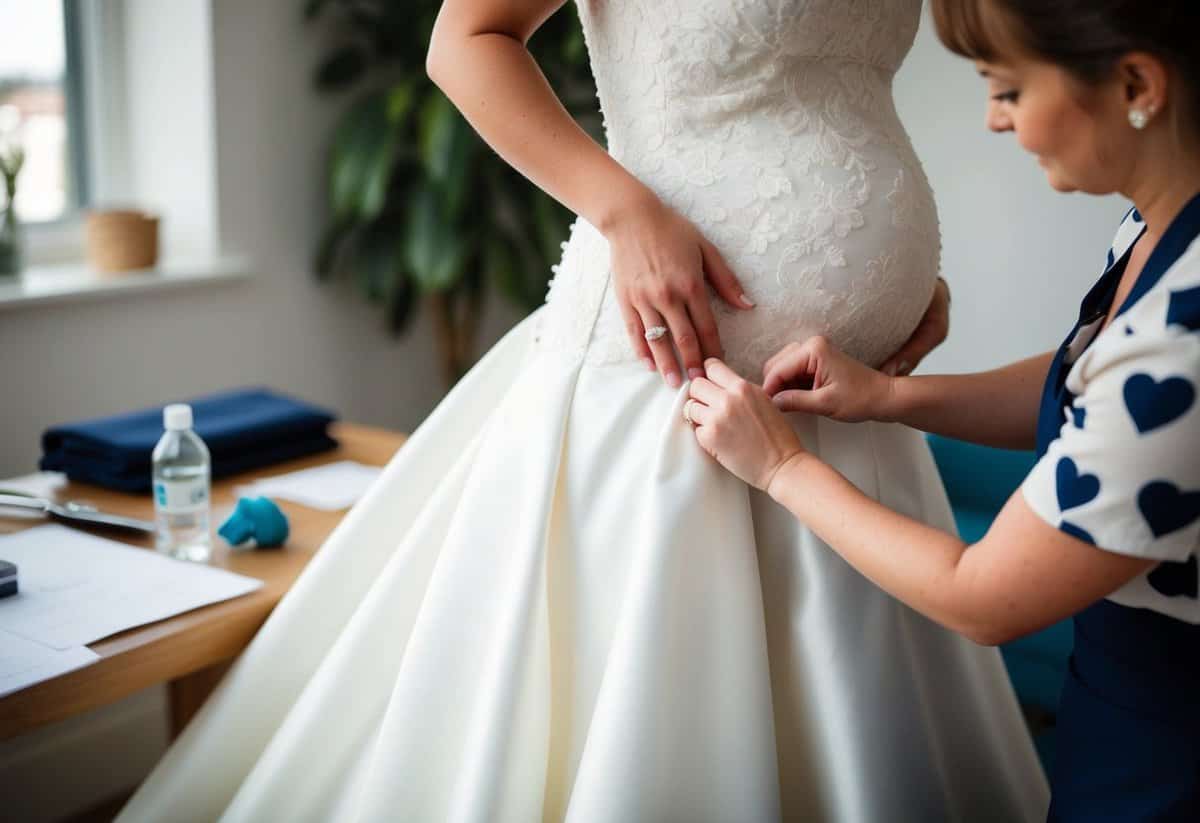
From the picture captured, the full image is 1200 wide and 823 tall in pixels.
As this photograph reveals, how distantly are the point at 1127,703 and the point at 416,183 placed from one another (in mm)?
2476

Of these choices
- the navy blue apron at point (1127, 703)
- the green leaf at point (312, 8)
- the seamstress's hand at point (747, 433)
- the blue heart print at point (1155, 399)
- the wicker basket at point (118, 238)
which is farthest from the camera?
the green leaf at point (312, 8)

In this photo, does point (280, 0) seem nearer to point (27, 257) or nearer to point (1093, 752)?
point (27, 257)

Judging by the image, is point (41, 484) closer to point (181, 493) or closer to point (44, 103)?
point (181, 493)

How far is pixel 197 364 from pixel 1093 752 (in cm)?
238

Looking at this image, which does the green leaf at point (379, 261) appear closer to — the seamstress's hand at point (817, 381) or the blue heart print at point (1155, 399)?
the seamstress's hand at point (817, 381)

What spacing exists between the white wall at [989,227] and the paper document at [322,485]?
1469mm

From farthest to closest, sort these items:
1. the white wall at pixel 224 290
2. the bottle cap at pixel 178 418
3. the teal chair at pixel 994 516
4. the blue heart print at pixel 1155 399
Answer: the white wall at pixel 224 290 → the teal chair at pixel 994 516 → the bottle cap at pixel 178 418 → the blue heart print at pixel 1155 399

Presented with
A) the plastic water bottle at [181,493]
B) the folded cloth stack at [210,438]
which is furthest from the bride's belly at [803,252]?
the folded cloth stack at [210,438]

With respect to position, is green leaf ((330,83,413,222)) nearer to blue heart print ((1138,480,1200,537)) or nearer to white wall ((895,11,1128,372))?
white wall ((895,11,1128,372))

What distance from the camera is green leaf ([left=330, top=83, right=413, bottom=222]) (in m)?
2.87

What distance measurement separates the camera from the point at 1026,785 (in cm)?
123

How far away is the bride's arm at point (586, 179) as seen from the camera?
3.37ft

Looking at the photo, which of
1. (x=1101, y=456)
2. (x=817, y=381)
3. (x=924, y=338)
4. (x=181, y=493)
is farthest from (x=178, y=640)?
(x=1101, y=456)

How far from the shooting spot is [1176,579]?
2.74ft
